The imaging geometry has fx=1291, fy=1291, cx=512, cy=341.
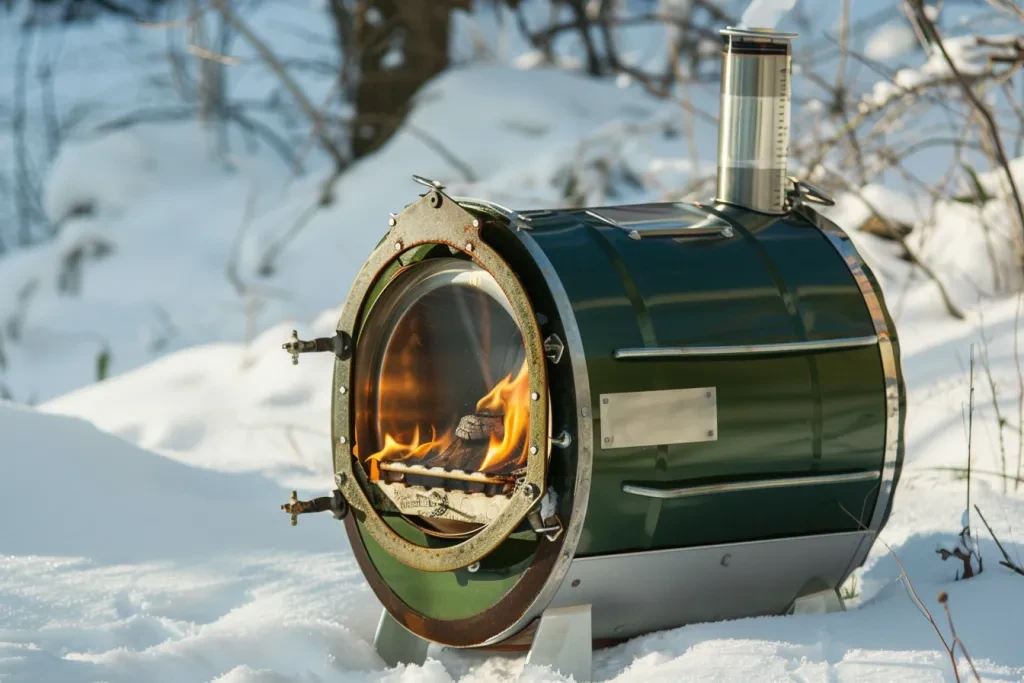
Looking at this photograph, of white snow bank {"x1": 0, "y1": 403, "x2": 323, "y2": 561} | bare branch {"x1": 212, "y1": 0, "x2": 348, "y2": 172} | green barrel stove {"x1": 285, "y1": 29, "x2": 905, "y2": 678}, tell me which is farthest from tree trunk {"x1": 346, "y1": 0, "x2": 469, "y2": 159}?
green barrel stove {"x1": 285, "y1": 29, "x2": 905, "y2": 678}

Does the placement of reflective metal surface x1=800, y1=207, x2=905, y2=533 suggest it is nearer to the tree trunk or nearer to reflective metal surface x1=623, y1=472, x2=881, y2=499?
reflective metal surface x1=623, y1=472, x2=881, y2=499

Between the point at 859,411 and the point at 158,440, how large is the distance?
2.73 meters

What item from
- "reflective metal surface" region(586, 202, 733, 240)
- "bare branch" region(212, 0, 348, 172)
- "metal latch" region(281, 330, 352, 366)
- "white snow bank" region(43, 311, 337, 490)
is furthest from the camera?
"bare branch" region(212, 0, 348, 172)

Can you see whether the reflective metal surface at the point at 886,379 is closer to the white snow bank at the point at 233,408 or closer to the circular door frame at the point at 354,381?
the circular door frame at the point at 354,381

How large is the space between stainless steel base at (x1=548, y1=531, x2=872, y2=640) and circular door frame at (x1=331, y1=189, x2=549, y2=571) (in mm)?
143

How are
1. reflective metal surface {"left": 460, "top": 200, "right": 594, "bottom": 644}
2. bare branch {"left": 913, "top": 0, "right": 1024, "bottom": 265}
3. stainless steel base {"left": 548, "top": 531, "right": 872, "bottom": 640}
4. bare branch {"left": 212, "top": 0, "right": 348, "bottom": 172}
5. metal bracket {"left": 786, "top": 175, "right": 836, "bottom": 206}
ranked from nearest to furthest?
reflective metal surface {"left": 460, "top": 200, "right": 594, "bottom": 644} → stainless steel base {"left": 548, "top": 531, "right": 872, "bottom": 640} → metal bracket {"left": 786, "top": 175, "right": 836, "bottom": 206} → bare branch {"left": 913, "top": 0, "right": 1024, "bottom": 265} → bare branch {"left": 212, "top": 0, "right": 348, "bottom": 172}

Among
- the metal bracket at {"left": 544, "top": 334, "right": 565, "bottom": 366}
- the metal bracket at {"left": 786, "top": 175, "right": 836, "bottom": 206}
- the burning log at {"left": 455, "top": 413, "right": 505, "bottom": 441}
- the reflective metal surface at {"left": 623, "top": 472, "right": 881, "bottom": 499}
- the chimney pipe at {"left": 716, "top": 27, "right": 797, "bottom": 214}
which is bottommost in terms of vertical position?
the reflective metal surface at {"left": 623, "top": 472, "right": 881, "bottom": 499}

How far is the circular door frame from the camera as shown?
191 centimetres

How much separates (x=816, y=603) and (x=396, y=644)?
74 centimetres

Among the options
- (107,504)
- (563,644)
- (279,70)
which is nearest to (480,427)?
(563,644)

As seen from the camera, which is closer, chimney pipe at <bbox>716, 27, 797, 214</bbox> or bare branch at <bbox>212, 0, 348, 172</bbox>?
chimney pipe at <bbox>716, 27, 797, 214</bbox>

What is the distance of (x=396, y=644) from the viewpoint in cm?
230

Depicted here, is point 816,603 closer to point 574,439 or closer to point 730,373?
point 730,373

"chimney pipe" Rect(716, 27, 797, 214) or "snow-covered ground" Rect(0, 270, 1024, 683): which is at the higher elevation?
"chimney pipe" Rect(716, 27, 797, 214)
